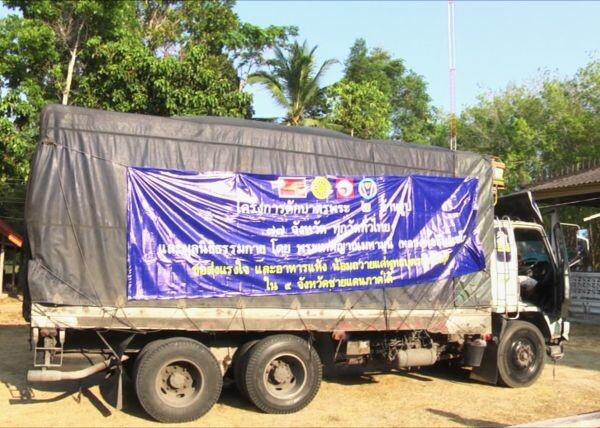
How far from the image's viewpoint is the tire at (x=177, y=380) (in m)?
6.17

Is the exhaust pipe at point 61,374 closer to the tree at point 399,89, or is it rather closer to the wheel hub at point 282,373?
the wheel hub at point 282,373

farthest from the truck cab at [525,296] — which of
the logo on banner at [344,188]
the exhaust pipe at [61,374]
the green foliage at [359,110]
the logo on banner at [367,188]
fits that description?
the green foliage at [359,110]

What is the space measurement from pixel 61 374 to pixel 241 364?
5.95 feet

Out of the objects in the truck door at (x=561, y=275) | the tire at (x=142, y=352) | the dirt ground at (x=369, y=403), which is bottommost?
the dirt ground at (x=369, y=403)

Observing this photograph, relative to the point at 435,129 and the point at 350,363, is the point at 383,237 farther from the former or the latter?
the point at 435,129

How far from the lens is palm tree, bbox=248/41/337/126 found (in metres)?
23.8

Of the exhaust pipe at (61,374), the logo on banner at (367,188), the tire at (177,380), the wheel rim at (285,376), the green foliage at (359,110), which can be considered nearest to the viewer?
the exhaust pipe at (61,374)

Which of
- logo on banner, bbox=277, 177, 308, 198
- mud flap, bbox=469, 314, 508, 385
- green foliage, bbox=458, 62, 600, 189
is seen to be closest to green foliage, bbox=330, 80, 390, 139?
green foliage, bbox=458, 62, 600, 189

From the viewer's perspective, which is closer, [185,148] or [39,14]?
[185,148]

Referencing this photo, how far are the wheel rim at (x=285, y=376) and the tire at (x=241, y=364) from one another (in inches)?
9.6

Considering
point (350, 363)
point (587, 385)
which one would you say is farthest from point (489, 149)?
point (350, 363)

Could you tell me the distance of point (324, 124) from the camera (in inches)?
915

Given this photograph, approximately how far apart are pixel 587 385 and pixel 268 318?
4876 mm

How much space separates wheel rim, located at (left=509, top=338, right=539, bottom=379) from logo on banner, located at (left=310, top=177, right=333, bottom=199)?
3.40 metres
